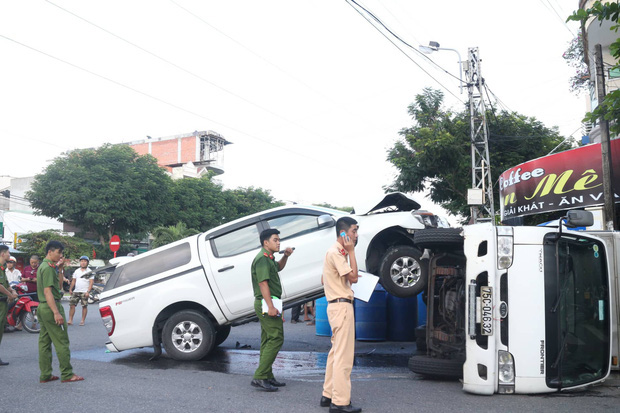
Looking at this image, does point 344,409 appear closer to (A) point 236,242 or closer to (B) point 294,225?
(B) point 294,225

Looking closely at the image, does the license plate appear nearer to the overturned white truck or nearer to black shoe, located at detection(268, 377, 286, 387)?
the overturned white truck

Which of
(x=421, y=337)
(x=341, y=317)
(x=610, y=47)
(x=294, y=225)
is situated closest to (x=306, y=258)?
(x=294, y=225)

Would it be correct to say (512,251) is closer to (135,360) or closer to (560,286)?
(560,286)

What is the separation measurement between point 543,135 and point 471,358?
861 inches

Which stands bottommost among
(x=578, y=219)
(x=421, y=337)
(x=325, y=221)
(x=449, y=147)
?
(x=421, y=337)

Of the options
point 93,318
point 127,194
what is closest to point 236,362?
point 93,318

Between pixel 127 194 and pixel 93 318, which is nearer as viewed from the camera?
pixel 93 318

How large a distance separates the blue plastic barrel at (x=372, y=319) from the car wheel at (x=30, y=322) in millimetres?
7208

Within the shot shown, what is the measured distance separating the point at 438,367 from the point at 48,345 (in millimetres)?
4743

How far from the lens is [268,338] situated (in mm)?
6340

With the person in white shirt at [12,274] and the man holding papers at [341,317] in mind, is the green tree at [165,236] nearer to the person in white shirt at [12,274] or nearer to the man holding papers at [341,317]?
the person in white shirt at [12,274]

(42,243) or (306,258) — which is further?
(42,243)

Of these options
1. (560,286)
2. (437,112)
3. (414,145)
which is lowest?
(560,286)

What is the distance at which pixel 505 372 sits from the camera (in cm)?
605
